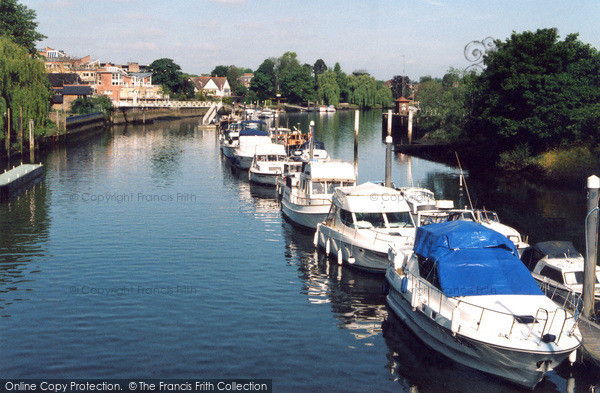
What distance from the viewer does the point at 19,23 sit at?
9662 cm

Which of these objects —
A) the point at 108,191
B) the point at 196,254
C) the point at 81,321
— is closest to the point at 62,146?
the point at 108,191

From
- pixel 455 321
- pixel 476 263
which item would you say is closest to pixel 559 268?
pixel 476 263

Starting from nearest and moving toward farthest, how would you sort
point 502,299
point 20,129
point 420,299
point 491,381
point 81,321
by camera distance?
point 491,381, point 502,299, point 420,299, point 81,321, point 20,129

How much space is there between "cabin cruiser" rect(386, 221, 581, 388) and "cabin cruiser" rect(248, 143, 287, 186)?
30963mm

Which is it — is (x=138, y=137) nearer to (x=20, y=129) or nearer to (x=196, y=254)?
(x=20, y=129)

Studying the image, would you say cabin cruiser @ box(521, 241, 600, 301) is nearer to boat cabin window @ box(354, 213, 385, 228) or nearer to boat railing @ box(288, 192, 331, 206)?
boat cabin window @ box(354, 213, 385, 228)

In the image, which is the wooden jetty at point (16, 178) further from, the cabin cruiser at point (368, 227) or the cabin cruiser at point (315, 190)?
the cabin cruiser at point (368, 227)

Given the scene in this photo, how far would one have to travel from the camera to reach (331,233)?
1159 inches

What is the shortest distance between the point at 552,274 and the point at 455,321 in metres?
6.67

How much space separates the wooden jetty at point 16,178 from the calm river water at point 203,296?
115 cm

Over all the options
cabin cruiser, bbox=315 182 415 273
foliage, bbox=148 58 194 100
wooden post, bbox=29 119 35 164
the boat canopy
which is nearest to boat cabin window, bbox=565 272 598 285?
cabin cruiser, bbox=315 182 415 273

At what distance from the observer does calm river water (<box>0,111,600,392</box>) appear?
18.3 metres

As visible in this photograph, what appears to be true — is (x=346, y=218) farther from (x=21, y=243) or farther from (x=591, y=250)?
(x=21, y=243)

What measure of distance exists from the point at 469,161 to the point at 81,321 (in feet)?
186
